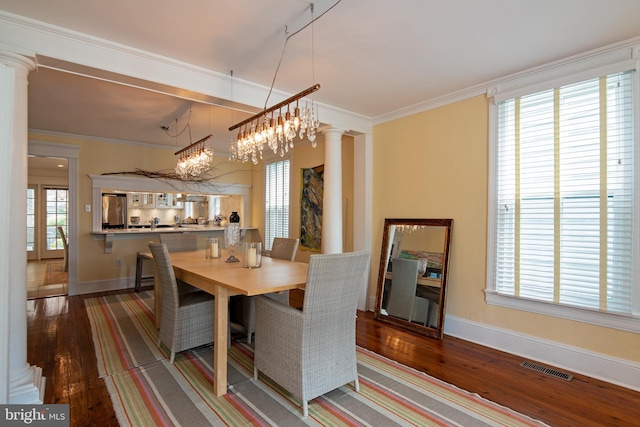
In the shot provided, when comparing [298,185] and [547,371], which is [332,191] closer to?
[298,185]

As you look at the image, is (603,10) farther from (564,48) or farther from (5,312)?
(5,312)

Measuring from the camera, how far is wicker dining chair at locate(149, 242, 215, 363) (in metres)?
2.62

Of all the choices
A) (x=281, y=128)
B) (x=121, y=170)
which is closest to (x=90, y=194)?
(x=121, y=170)

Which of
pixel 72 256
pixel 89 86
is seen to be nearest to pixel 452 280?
pixel 89 86

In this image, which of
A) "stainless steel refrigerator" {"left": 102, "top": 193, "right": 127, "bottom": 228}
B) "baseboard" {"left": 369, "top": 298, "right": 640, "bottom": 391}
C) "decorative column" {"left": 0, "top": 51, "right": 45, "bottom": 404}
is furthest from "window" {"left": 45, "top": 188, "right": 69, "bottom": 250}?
"baseboard" {"left": 369, "top": 298, "right": 640, "bottom": 391}

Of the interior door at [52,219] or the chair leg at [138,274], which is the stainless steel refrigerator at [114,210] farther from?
the interior door at [52,219]

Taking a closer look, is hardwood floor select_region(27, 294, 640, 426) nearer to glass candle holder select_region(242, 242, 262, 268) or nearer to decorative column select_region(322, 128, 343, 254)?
decorative column select_region(322, 128, 343, 254)

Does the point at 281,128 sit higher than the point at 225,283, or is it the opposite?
the point at 281,128

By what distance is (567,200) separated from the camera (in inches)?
105

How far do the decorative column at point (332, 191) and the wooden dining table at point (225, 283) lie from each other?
1.18 meters

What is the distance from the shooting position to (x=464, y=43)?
238 cm

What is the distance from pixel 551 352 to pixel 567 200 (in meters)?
1.26

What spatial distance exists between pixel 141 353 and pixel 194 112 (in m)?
2.59

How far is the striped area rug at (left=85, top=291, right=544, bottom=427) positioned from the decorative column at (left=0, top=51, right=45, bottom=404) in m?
0.50
